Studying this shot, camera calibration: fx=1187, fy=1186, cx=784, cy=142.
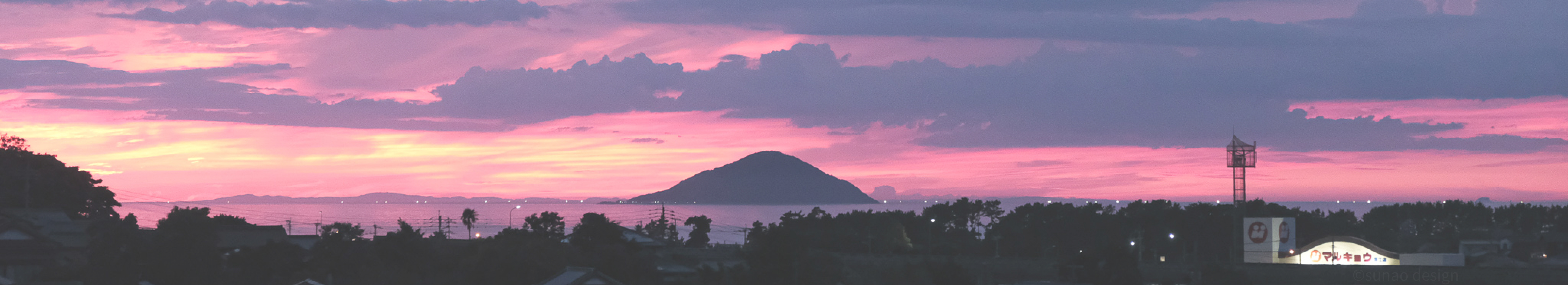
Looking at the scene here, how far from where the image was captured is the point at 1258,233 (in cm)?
9981

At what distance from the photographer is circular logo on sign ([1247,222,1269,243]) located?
99125 mm

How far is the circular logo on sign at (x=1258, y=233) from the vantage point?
99125 millimetres

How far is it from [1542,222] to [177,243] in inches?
5568

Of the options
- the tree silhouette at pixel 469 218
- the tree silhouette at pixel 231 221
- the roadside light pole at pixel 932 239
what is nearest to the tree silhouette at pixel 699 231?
the roadside light pole at pixel 932 239

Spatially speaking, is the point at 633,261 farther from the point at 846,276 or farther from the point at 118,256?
the point at 118,256

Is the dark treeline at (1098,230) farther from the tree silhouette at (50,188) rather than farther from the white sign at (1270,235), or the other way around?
the tree silhouette at (50,188)

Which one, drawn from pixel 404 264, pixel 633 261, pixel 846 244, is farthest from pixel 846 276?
pixel 846 244

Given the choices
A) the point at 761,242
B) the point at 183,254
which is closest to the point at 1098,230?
the point at 761,242

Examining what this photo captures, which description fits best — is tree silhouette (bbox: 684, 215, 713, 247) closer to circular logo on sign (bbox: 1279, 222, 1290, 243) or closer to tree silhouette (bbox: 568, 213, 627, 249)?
tree silhouette (bbox: 568, 213, 627, 249)

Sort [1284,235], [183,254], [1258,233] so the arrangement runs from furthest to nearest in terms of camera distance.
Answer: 1. [1258,233]
2. [1284,235]
3. [183,254]

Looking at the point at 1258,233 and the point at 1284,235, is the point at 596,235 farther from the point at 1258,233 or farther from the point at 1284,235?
the point at 1284,235

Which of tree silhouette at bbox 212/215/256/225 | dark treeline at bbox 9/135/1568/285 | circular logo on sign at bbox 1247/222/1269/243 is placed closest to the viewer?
dark treeline at bbox 9/135/1568/285

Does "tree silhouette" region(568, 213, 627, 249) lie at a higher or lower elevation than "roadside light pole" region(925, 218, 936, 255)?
higher

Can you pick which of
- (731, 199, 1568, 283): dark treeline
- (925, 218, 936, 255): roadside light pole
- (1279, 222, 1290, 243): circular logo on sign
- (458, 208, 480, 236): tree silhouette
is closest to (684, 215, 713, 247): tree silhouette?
(731, 199, 1568, 283): dark treeline
